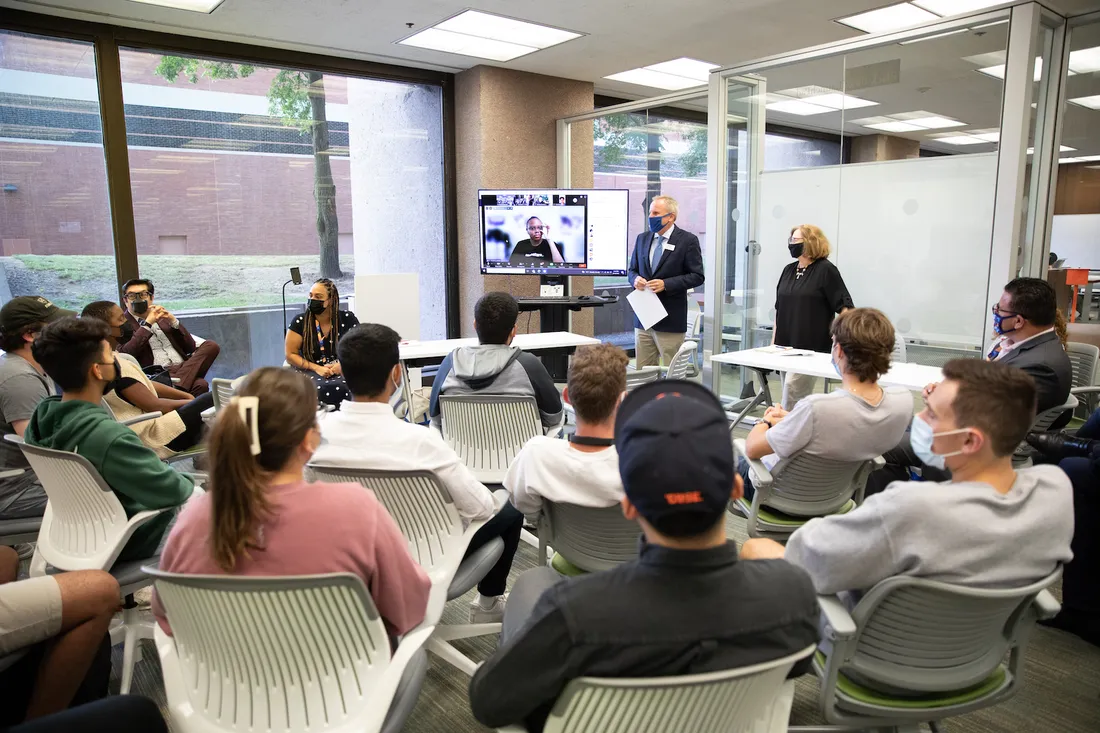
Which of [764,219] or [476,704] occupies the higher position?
[764,219]

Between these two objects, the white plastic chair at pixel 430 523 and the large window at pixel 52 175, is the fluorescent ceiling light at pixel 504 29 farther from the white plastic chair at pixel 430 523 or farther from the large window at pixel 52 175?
the white plastic chair at pixel 430 523

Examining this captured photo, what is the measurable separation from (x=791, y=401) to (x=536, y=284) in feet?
10.8

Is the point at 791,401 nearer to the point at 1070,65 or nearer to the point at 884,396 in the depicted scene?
the point at 884,396

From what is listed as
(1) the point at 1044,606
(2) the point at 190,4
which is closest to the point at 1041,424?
(1) the point at 1044,606

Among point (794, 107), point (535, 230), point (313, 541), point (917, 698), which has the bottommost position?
point (917, 698)

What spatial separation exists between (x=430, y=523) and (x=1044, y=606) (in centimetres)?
143

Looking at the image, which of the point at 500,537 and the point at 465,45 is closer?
the point at 500,537

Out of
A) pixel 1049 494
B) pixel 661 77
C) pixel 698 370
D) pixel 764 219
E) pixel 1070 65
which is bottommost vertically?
pixel 698 370

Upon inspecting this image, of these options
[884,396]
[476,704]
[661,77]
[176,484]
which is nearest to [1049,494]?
[884,396]

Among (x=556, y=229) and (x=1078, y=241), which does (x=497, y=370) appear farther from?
(x=1078, y=241)

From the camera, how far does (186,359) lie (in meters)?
4.65

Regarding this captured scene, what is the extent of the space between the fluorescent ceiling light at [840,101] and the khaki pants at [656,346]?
6.25 ft

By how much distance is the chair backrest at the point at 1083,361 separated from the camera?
145 inches

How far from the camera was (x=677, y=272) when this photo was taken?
5.61 m
